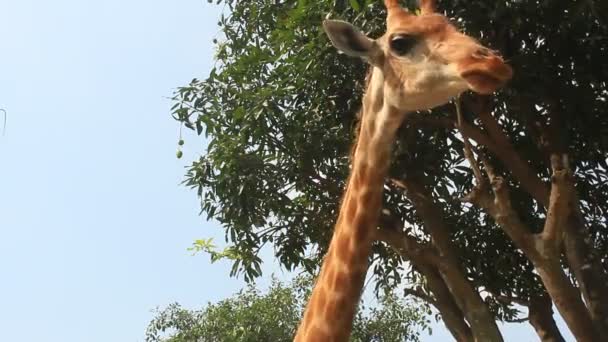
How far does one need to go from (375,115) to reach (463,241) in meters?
7.18

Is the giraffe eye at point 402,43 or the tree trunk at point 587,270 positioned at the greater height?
the tree trunk at point 587,270

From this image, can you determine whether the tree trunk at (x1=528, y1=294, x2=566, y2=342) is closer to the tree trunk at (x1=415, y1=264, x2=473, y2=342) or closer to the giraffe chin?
the tree trunk at (x1=415, y1=264, x2=473, y2=342)

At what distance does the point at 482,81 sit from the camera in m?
4.93

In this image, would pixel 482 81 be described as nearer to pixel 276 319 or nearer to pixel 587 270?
pixel 587 270

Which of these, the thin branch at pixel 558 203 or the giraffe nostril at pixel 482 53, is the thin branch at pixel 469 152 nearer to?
the thin branch at pixel 558 203

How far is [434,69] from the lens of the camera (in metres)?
5.41

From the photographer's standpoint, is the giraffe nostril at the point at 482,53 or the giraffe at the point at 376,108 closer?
the giraffe nostril at the point at 482,53

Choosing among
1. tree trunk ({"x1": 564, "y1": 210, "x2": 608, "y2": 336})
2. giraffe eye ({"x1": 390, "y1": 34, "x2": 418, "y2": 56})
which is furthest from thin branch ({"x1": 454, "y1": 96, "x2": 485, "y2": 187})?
giraffe eye ({"x1": 390, "y1": 34, "x2": 418, "y2": 56})

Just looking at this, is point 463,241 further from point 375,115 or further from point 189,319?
point 189,319

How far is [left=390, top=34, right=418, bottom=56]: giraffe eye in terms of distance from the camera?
5668mm

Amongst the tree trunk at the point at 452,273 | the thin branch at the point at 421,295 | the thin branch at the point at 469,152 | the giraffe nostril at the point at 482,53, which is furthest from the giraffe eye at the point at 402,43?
the thin branch at the point at 421,295

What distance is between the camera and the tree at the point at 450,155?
972 cm

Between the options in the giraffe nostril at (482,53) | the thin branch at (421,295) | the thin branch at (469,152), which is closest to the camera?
the giraffe nostril at (482,53)

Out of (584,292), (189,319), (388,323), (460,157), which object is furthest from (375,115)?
(189,319)
